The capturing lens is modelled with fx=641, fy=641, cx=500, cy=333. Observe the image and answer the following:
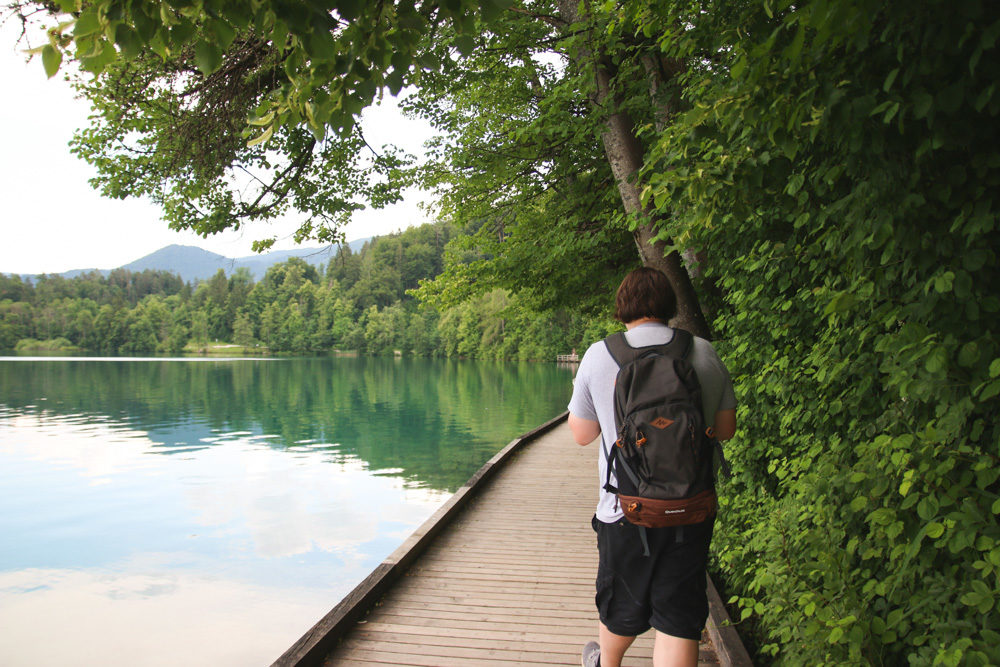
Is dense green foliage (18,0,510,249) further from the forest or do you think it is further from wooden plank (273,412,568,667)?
wooden plank (273,412,568,667)

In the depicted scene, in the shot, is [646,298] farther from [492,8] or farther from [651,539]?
[492,8]

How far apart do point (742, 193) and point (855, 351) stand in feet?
2.69

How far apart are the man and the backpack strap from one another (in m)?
0.02

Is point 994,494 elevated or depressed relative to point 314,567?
elevated

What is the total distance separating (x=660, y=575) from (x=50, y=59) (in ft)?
7.72

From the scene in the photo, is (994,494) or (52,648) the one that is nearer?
(994,494)

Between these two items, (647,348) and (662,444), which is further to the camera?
(647,348)

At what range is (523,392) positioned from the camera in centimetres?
3077

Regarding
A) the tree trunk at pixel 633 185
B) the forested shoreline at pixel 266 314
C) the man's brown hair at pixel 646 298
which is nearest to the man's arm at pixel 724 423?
the man's brown hair at pixel 646 298

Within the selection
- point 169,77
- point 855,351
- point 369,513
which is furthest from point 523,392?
point 855,351

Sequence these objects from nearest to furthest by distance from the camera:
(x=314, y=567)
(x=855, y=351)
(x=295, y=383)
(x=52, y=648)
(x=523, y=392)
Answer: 1. (x=855, y=351)
2. (x=52, y=648)
3. (x=314, y=567)
4. (x=523, y=392)
5. (x=295, y=383)

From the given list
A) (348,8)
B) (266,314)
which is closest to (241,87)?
(348,8)

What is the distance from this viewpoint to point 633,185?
575cm

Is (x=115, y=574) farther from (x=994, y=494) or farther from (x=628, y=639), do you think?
(x=994, y=494)
